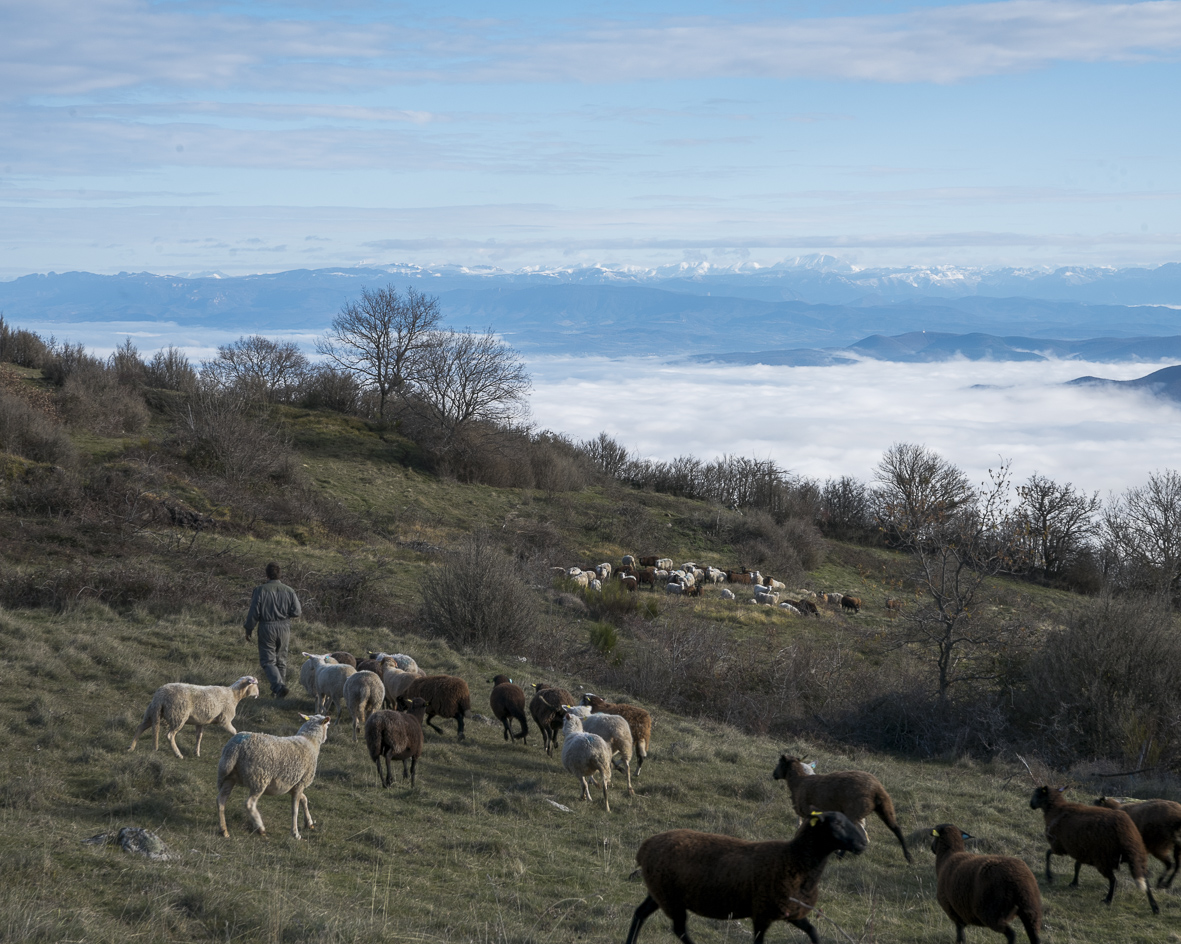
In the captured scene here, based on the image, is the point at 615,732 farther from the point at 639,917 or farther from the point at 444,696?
the point at 639,917

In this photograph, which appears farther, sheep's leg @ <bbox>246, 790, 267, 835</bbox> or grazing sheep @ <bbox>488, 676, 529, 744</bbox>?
grazing sheep @ <bbox>488, 676, 529, 744</bbox>

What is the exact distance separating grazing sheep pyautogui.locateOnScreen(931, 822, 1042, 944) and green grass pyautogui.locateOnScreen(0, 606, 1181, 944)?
559mm

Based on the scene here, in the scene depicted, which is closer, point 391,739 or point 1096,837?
point 1096,837

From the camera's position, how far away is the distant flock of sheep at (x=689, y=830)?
533 centimetres

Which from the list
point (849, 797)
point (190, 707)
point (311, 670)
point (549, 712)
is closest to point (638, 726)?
point (549, 712)

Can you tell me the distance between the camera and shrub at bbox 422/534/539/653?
771 inches

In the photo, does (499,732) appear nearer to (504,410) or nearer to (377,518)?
(377,518)

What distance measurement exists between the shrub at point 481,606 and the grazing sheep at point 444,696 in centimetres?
741

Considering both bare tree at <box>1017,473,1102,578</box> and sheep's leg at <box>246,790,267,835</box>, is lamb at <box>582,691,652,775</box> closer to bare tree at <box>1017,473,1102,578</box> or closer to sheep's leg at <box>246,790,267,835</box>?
sheep's leg at <box>246,790,267,835</box>

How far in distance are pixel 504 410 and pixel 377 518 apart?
17296mm

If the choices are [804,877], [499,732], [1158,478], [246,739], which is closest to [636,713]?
[499,732]

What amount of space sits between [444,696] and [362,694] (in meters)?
1.21

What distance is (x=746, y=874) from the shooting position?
5328mm

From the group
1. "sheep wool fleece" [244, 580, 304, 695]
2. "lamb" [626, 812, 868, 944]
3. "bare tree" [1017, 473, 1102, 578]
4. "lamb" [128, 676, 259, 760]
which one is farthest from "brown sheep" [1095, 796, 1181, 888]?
"bare tree" [1017, 473, 1102, 578]
